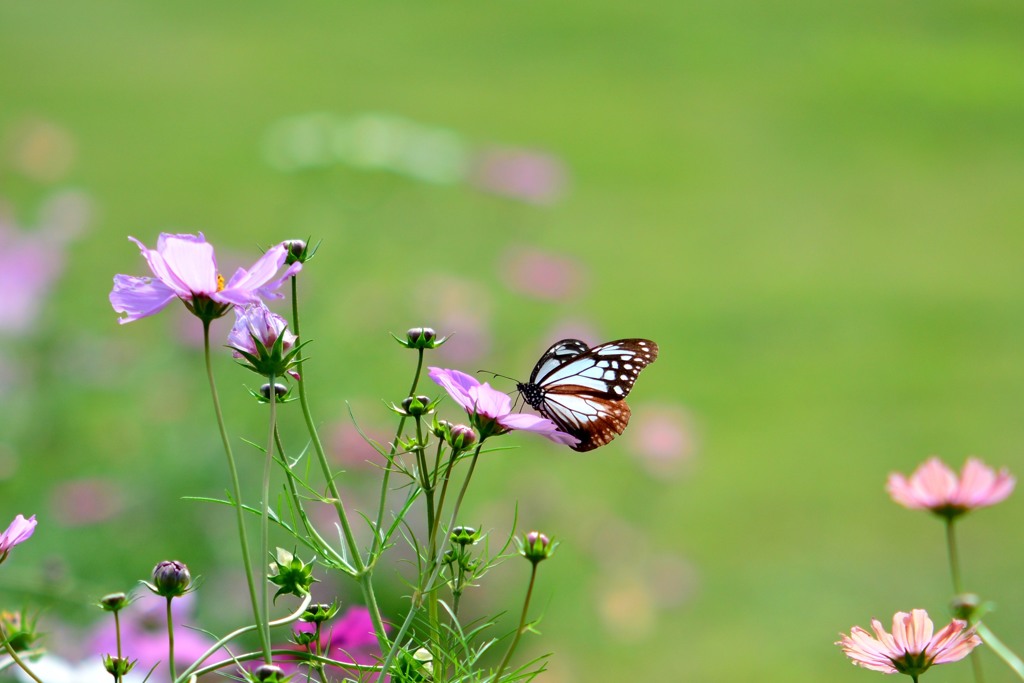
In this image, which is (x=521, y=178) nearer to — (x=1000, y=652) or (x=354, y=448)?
(x=354, y=448)

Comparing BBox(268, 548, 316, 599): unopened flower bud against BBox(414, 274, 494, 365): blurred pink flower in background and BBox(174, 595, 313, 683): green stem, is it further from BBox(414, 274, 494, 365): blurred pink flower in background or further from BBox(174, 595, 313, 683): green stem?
BBox(414, 274, 494, 365): blurred pink flower in background

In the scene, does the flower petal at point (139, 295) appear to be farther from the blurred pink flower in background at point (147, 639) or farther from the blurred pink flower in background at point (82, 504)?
the blurred pink flower in background at point (82, 504)

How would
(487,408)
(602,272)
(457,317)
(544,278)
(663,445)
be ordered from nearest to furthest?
(487,408) < (457,317) < (663,445) < (544,278) < (602,272)

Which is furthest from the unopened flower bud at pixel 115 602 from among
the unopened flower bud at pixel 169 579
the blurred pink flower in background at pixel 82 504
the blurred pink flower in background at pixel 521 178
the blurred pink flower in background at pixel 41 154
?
the blurred pink flower in background at pixel 41 154

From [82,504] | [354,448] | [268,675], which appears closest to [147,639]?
[268,675]

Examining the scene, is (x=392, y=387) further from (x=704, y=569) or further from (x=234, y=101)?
(x=234, y=101)

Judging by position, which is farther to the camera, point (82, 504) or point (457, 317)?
point (457, 317)

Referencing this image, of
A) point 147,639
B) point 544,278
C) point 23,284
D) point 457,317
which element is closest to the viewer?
point 147,639
